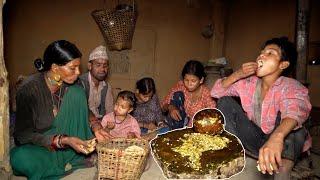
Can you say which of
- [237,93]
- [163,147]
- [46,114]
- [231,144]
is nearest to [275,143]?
[231,144]

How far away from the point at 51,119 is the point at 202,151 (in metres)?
1.49

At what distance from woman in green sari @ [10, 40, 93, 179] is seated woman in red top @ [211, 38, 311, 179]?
1436mm

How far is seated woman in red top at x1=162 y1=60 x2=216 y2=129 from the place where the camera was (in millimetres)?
4445

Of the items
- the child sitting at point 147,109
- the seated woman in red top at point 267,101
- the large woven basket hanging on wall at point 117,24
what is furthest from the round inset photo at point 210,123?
the large woven basket hanging on wall at point 117,24

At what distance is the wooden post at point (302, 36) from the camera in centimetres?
435

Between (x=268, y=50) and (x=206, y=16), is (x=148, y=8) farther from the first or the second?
(x=268, y=50)

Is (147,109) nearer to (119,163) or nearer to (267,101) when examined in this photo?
(119,163)

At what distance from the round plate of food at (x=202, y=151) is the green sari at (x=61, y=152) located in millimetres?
891

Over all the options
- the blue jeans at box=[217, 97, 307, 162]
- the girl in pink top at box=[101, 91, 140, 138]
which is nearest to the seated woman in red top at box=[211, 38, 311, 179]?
the blue jeans at box=[217, 97, 307, 162]

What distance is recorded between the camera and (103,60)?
14.6 ft

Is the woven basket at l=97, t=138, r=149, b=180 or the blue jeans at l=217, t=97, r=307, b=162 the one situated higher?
the blue jeans at l=217, t=97, r=307, b=162

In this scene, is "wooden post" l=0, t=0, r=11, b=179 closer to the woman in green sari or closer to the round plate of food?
the woman in green sari

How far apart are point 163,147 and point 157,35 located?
3901mm

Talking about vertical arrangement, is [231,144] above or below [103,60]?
below
